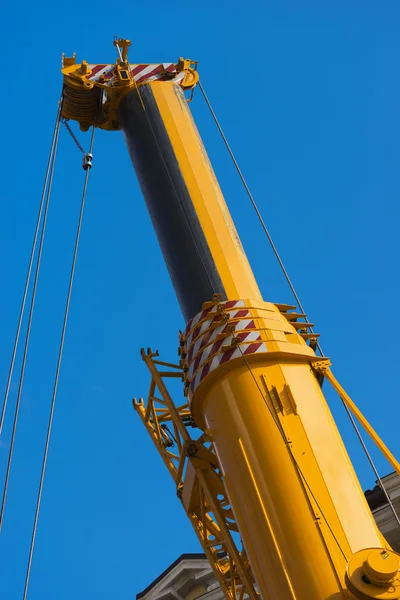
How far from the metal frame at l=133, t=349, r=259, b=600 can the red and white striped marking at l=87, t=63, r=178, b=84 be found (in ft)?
15.7

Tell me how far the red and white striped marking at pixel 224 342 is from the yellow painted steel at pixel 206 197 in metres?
0.80

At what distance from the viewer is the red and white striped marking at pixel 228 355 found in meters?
10.5

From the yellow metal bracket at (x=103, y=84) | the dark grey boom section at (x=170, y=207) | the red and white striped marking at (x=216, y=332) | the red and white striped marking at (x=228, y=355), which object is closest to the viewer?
the red and white striped marking at (x=228, y=355)

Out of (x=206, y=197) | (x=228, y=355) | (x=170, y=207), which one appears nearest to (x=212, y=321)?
(x=228, y=355)

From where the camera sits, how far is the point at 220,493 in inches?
487

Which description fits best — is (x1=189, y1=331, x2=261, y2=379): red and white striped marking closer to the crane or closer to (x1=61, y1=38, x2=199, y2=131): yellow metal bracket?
the crane

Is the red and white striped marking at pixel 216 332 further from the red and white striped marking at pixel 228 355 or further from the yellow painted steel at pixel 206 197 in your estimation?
the yellow painted steel at pixel 206 197

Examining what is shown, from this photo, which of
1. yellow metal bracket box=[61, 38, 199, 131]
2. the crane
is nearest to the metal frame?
the crane

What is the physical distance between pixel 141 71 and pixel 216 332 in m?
6.05

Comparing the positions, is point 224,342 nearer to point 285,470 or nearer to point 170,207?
point 285,470

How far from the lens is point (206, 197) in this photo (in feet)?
40.9

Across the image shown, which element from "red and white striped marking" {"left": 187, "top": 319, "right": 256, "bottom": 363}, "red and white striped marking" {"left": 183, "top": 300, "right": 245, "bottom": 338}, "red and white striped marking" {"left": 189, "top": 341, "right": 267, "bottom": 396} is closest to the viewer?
"red and white striped marking" {"left": 189, "top": 341, "right": 267, "bottom": 396}

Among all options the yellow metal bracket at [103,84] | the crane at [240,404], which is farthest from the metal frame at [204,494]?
the yellow metal bracket at [103,84]

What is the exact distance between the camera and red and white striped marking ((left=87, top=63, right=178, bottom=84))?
1472cm
